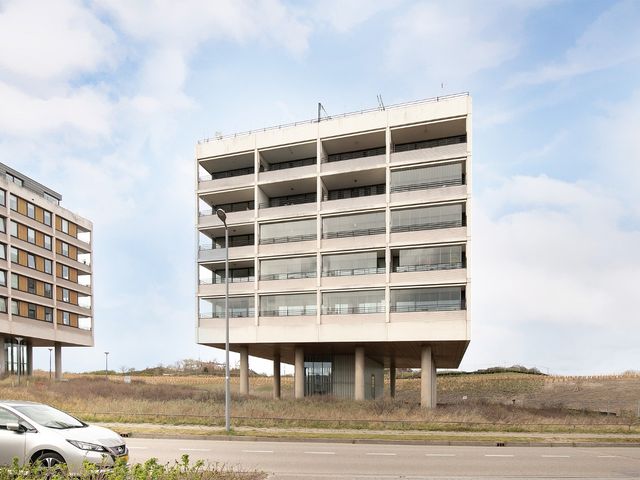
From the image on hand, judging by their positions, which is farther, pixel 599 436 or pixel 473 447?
pixel 599 436

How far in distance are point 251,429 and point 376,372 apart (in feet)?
93.9

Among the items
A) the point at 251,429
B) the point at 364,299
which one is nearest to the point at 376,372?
the point at 364,299

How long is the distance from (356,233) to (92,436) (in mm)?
30320

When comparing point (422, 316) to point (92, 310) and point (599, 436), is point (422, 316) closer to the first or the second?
point (599, 436)

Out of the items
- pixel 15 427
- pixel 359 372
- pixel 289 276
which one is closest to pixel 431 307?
pixel 359 372

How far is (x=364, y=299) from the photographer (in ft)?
129

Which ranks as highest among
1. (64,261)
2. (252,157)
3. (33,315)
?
(252,157)

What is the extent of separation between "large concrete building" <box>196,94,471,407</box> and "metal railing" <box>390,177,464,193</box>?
7cm

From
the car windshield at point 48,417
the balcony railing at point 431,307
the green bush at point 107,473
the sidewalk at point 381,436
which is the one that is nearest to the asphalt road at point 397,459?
the sidewalk at point 381,436

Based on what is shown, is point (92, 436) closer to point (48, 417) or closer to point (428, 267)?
point (48, 417)

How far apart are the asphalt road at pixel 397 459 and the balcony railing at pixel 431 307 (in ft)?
56.9

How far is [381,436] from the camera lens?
2089cm

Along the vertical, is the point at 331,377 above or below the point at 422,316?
below

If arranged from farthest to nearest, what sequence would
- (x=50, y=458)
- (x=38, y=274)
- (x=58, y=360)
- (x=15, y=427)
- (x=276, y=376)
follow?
(x=58, y=360) → (x=38, y=274) → (x=276, y=376) → (x=15, y=427) → (x=50, y=458)
